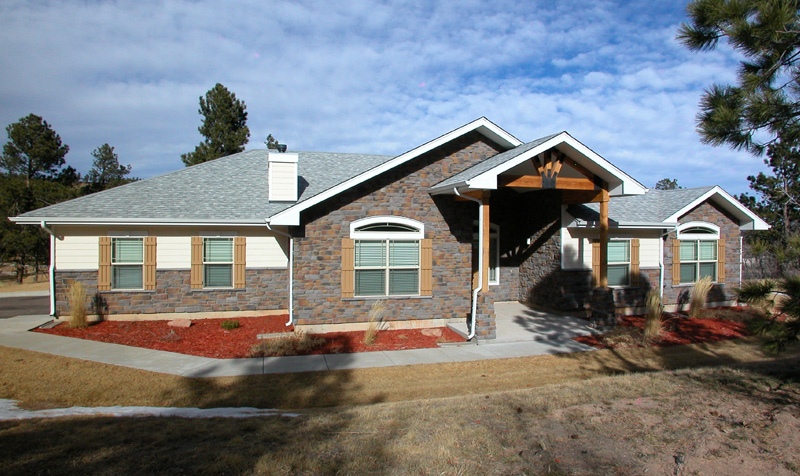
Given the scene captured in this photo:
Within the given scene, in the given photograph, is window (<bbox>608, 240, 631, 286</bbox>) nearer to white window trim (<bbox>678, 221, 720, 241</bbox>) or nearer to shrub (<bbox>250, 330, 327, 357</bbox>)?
white window trim (<bbox>678, 221, 720, 241</bbox>)

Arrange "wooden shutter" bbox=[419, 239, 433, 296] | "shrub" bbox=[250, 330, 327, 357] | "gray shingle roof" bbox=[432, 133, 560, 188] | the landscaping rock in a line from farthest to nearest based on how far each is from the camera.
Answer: "wooden shutter" bbox=[419, 239, 433, 296]
the landscaping rock
"gray shingle roof" bbox=[432, 133, 560, 188]
"shrub" bbox=[250, 330, 327, 357]

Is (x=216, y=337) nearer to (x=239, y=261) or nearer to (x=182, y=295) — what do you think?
(x=182, y=295)

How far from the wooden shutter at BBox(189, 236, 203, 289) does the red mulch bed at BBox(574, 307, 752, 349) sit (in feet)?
31.3

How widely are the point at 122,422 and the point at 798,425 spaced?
24.7ft

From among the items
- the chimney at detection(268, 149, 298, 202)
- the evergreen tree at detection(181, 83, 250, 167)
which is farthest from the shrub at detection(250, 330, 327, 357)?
the evergreen tree at detection(181, 83, 250, 167)

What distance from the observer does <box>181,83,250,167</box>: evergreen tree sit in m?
26.3

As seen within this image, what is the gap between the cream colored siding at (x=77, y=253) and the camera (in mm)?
11695

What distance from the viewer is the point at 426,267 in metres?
11.4

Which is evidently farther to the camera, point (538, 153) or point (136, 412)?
point (538, 153)

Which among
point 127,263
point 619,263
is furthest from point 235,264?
point 619,263

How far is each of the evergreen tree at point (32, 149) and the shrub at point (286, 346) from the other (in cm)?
3203

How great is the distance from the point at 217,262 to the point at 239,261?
567mm

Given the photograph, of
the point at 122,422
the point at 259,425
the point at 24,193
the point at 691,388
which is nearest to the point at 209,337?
the point at 122,422

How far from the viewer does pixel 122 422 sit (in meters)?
5.50
